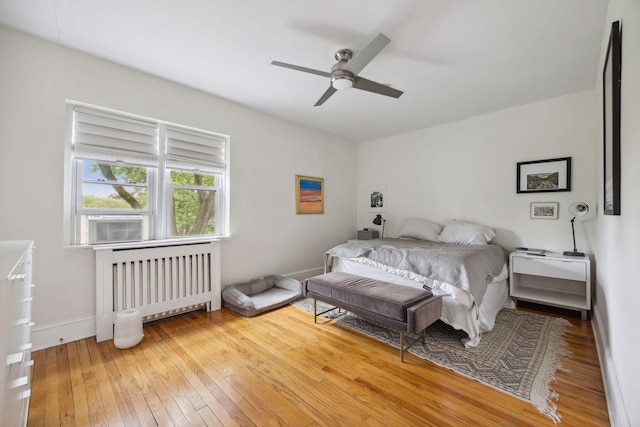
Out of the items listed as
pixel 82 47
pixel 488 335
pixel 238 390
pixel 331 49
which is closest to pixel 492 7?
pixel 331 49

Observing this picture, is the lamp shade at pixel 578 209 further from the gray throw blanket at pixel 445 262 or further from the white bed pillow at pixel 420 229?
the white bed pillow at pixel 420 229

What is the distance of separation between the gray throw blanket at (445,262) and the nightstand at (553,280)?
9.6 inches

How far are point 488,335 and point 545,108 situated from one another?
2.82 m

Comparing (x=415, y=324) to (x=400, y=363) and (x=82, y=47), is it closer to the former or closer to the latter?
(x=400, y=363)

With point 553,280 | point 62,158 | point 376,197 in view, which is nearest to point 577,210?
point 553,280

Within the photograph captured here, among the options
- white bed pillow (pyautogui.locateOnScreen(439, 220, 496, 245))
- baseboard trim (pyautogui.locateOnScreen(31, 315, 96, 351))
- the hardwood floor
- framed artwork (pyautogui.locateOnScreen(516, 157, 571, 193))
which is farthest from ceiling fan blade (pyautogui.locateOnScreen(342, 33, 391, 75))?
baseboard trim (pyautogui.locateOnScreen(31, 315, 96, 351))

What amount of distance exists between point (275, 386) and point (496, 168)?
3.73m

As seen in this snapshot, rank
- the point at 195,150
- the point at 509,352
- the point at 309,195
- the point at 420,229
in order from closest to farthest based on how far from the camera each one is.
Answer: the point at 509,352, the point at 195,150, the point at 420,229, the point at 309,195

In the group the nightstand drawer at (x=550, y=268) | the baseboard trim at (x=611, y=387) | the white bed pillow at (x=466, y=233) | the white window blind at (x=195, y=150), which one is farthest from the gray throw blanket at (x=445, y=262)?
the white window blind at (x=195, y=150)

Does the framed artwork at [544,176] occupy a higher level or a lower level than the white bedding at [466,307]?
higher

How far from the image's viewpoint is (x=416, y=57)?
7.93ft

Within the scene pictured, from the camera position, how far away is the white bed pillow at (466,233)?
3.48m

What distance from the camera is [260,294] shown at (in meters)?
3.45

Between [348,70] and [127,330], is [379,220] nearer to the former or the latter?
[348,70]
